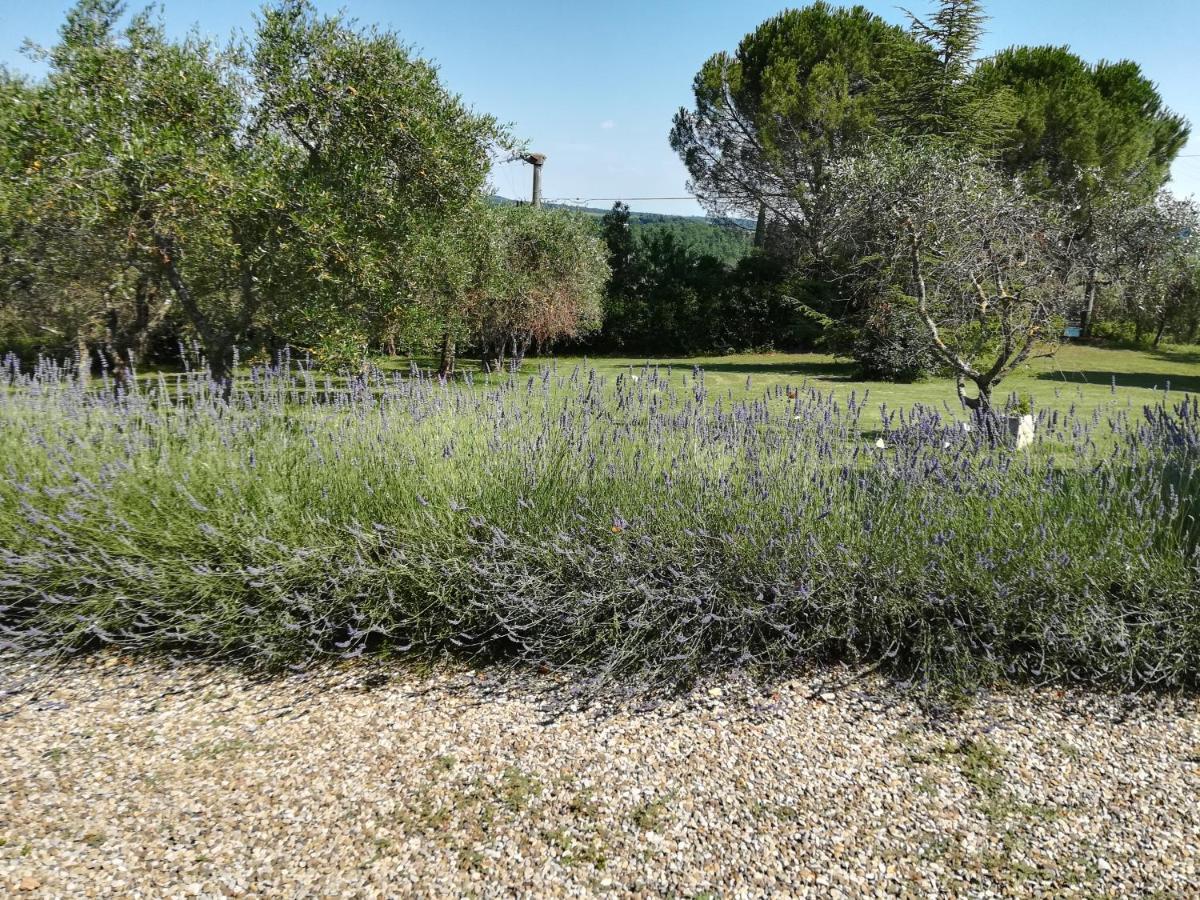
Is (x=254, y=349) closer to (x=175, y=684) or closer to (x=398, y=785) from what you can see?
(x=175, y=684)

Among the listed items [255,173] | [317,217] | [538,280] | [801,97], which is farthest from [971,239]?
[801,97]

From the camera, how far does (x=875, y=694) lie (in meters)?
2.76

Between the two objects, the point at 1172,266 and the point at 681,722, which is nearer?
the point at 681,722

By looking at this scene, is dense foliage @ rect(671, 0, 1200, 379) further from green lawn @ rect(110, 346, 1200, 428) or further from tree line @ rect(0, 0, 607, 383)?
tree line @ rect(0, 0, 607, 383)

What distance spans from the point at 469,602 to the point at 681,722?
0.97 meters

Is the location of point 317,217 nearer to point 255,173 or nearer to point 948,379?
point 255,173

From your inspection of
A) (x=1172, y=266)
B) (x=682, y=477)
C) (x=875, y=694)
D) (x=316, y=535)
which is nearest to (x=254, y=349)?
(x=316, y=535)

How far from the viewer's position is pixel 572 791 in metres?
2.23

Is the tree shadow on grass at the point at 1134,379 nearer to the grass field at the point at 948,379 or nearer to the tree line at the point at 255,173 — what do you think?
the grass field at the point at 948,379

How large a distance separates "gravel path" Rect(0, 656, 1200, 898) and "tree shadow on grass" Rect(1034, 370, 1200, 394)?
12.5 meters

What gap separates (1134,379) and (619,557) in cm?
1553

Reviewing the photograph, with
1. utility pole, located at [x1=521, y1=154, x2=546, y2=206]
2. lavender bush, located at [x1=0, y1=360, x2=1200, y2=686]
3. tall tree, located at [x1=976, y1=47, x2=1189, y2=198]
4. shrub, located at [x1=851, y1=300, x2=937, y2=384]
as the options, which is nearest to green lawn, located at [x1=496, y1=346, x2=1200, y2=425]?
shrub, located at [x1=851, y1=300, x2=937, y2=384]

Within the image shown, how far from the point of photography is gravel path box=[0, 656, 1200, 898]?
6.26 feet

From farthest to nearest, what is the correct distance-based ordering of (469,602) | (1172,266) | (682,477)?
(1172,266), (682,477), (469,602)
